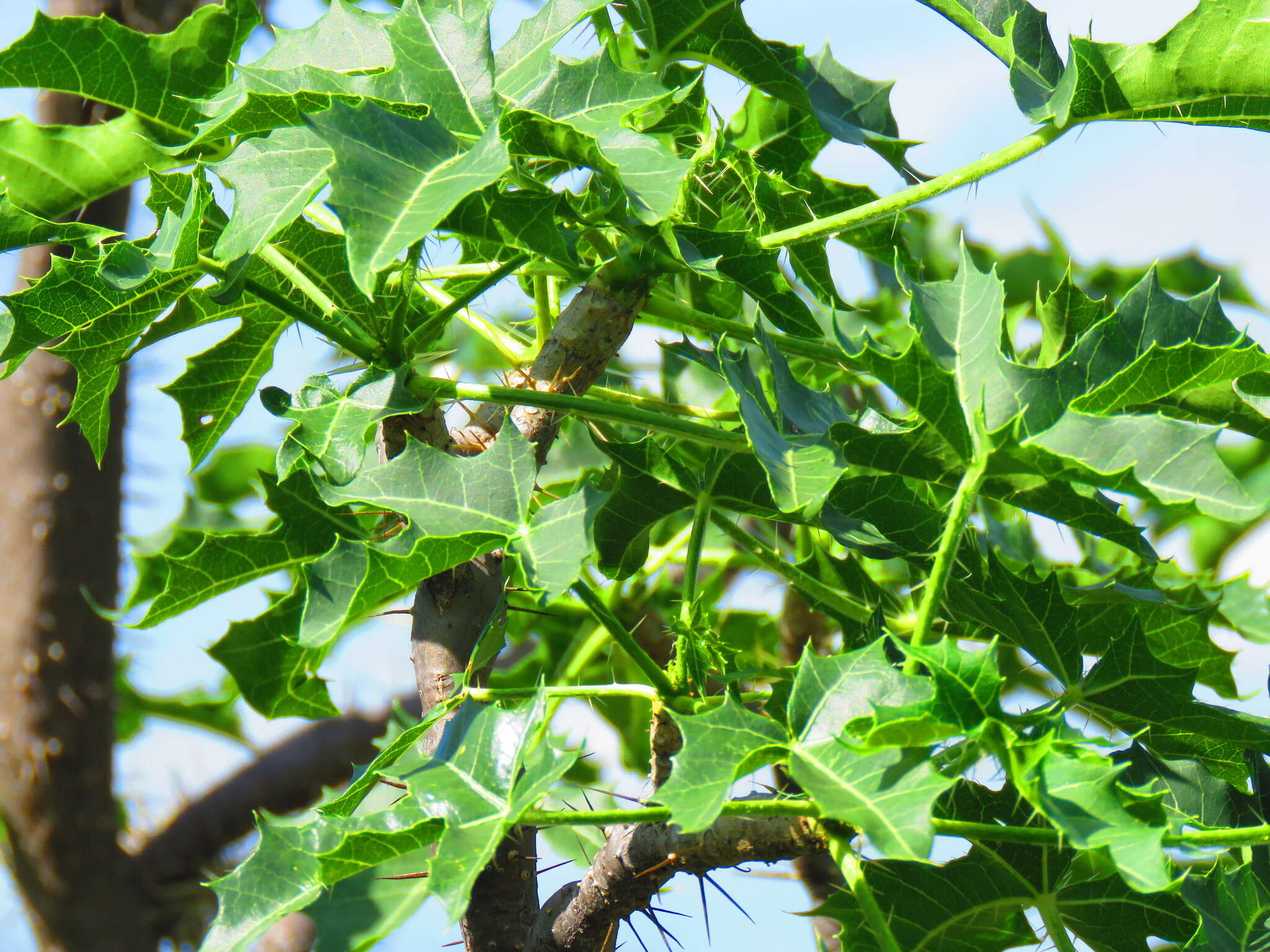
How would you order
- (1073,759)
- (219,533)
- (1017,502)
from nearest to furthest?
(1073,759), (1017,502), (219,533)

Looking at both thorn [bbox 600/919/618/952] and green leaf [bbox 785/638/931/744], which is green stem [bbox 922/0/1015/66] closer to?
green leaf [bbox 785/638/931/744]

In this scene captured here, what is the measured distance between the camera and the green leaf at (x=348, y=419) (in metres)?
0.49

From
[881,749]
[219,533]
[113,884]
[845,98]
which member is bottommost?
[113,884]

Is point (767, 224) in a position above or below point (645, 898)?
above

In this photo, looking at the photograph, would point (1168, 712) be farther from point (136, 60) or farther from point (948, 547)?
point (136, 60)

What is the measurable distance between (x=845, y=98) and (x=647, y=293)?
0.19 metres

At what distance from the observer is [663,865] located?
1.77 feet

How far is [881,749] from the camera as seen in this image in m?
0.37

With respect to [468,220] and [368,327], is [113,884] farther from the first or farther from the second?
[468,220]

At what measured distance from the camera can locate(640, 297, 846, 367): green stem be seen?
60 centimetres

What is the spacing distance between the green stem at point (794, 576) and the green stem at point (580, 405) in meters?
0.08

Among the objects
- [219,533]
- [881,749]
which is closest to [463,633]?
[219,533]

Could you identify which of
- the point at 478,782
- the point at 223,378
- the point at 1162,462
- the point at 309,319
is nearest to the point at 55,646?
the point at 223,378

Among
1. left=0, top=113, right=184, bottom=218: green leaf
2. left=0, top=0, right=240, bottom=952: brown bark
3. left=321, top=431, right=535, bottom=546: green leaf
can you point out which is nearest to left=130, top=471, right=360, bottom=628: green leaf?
left=321, top=431, right=535, bottom=546: green leaf
